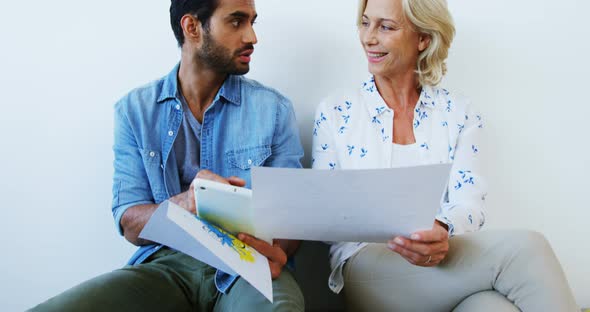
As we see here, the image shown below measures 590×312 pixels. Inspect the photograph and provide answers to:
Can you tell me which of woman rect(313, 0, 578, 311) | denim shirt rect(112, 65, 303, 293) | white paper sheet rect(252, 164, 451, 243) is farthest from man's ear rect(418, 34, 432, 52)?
white paper sheet rect(252, 164, 451, 243)

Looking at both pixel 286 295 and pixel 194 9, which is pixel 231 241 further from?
pixel 194 9

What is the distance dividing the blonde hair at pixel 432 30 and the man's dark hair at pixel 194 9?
1.28ft

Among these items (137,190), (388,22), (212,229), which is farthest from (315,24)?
(212,229)

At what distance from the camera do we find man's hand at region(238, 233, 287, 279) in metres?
1.13

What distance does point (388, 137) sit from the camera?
146 centimetres

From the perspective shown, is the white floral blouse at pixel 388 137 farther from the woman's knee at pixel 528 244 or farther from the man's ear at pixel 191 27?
the man's ear at pixel 191 27

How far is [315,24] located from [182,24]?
1.24 ft

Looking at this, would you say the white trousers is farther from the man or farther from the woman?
the man

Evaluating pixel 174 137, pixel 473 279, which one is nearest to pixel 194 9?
pixel 174 137

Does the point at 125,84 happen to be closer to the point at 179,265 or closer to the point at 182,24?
the point at 182,24

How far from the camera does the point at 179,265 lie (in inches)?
52.4

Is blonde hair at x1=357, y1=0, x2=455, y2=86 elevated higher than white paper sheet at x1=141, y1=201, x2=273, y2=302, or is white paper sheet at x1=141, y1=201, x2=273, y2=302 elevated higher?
blonde hair at x1=357, y1=0, x2=455, y2=86

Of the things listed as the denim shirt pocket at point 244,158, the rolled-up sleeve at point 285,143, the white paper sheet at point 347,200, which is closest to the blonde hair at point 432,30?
the rolled-up sleeve at point 285,143

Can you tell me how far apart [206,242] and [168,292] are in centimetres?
32
